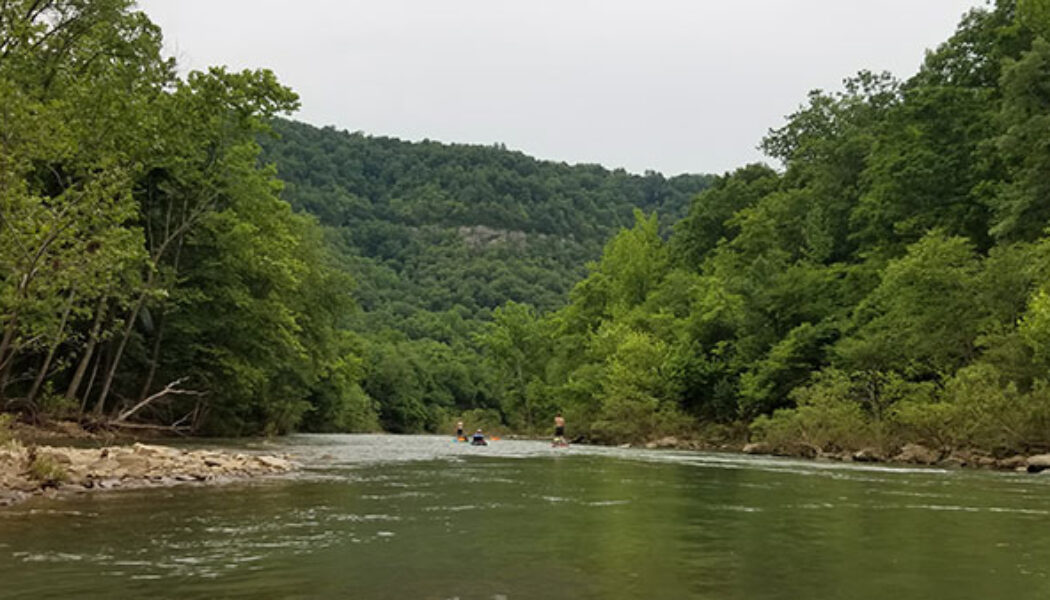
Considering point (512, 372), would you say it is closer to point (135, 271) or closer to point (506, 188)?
point (135, 271)

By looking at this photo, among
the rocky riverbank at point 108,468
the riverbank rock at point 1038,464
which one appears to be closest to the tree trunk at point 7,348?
the rocky riverbank at point 108,468

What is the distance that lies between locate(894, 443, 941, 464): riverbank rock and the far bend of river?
1379 cm

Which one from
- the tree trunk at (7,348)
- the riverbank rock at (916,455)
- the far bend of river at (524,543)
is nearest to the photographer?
the far bend of river at (524,543)

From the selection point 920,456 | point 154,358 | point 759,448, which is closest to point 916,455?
point 920,456

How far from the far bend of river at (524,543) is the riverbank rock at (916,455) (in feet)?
45.3

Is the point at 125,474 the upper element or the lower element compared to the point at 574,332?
lower

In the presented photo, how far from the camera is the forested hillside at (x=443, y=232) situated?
11500 cm

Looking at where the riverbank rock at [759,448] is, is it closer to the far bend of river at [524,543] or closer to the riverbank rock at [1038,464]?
the riverbank rock at [1038,464]

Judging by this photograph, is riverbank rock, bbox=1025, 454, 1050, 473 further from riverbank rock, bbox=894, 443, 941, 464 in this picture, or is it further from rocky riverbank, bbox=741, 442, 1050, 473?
riverbank rock, bbox=894, 443, 941, 464

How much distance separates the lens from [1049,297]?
25.1 m

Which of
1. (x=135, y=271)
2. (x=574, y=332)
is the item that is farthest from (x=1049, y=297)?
(x=574, y=332)

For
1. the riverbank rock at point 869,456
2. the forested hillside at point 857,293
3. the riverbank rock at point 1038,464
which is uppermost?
the forested hillside at point 857,293

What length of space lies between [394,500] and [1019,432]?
21820 mm

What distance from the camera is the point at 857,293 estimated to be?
47906 millimetres
